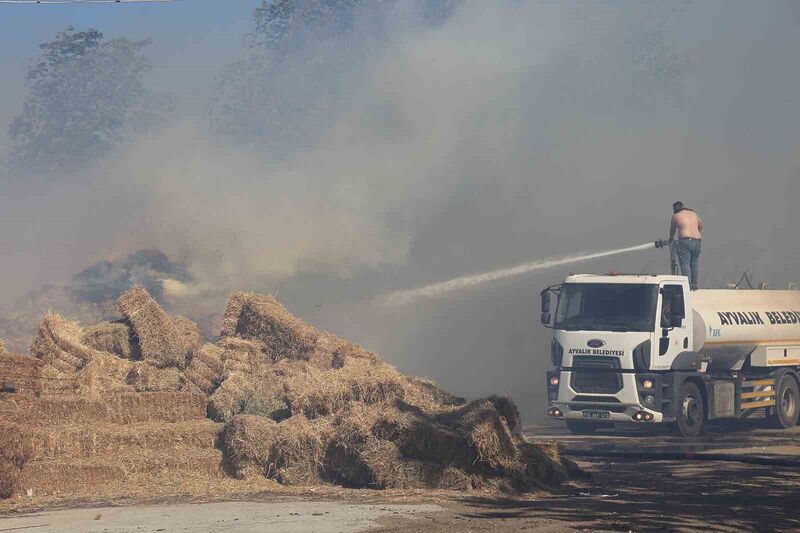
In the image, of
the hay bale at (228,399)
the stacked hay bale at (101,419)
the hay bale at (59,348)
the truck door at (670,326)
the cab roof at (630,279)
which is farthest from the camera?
the cab roof at (630,279)

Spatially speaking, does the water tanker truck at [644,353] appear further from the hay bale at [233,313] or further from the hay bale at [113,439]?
the hay bale at [113,439]

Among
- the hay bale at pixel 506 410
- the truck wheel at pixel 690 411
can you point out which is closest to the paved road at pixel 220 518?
the hay bale at pixel 506 410

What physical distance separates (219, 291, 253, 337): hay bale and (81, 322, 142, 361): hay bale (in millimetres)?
2064

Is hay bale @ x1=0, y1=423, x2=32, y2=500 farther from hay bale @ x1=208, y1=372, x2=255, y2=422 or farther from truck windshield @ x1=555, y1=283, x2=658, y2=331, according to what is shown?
truck windshield @ x1=555, y1=283, x2=658, y2=331

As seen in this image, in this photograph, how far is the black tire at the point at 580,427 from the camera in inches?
1140

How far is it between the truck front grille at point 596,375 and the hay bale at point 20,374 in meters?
12.6

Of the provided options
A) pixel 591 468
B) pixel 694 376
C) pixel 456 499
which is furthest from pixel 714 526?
pixel 694 376

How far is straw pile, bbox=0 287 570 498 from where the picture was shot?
18312 millimetres

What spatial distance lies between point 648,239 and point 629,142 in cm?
512

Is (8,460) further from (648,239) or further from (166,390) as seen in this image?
(648,239)

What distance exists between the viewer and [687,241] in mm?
29109

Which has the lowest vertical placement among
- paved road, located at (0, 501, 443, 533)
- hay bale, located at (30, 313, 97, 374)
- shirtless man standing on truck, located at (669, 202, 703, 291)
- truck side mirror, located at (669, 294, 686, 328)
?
paved road, located at (0, 501, 443, 533)

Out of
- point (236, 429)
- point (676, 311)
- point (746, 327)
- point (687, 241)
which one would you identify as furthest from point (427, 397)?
point (746, 327)

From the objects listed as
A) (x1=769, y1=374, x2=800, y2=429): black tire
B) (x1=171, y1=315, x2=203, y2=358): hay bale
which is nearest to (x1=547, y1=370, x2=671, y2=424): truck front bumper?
(x1=769, y1=374, x2=800, y2=429): black tire
